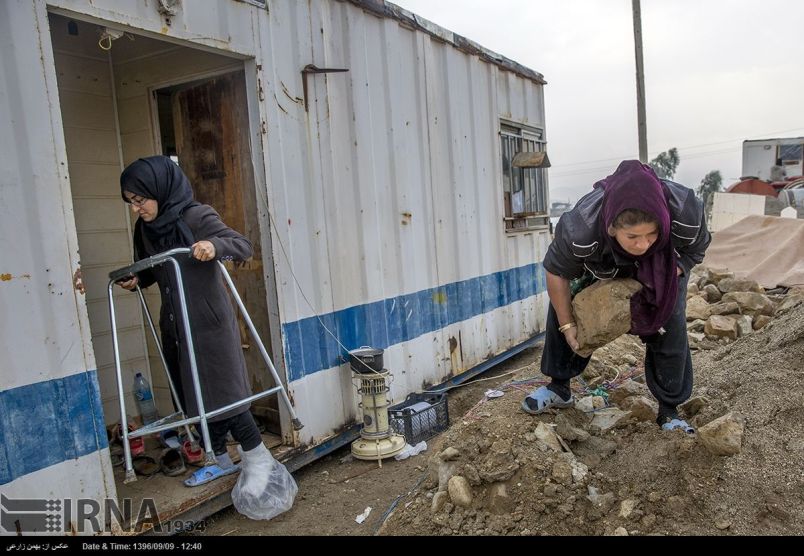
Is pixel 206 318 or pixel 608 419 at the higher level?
pixel 206 318

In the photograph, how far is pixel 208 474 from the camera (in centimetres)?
335

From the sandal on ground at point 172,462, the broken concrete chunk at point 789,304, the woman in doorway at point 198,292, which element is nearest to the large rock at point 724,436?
the woman in doorway at point 198,292

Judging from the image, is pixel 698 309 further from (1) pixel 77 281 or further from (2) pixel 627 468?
(1) pixel 77 281

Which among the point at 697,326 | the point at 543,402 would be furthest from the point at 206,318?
the point at 697,326

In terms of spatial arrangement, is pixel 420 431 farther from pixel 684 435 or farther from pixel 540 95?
pixel 540 95

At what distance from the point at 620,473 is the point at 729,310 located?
4.50 m

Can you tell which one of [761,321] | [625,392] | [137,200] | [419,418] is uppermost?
[137,200]

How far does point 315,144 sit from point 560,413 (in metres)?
2.37

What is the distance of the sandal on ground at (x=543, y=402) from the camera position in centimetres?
352

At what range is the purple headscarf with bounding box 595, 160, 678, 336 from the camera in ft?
8.77

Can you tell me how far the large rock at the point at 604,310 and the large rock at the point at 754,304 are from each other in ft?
14.5

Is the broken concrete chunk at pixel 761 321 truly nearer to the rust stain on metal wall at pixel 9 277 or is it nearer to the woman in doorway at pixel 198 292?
the woman in doorway at pixel 198 292
